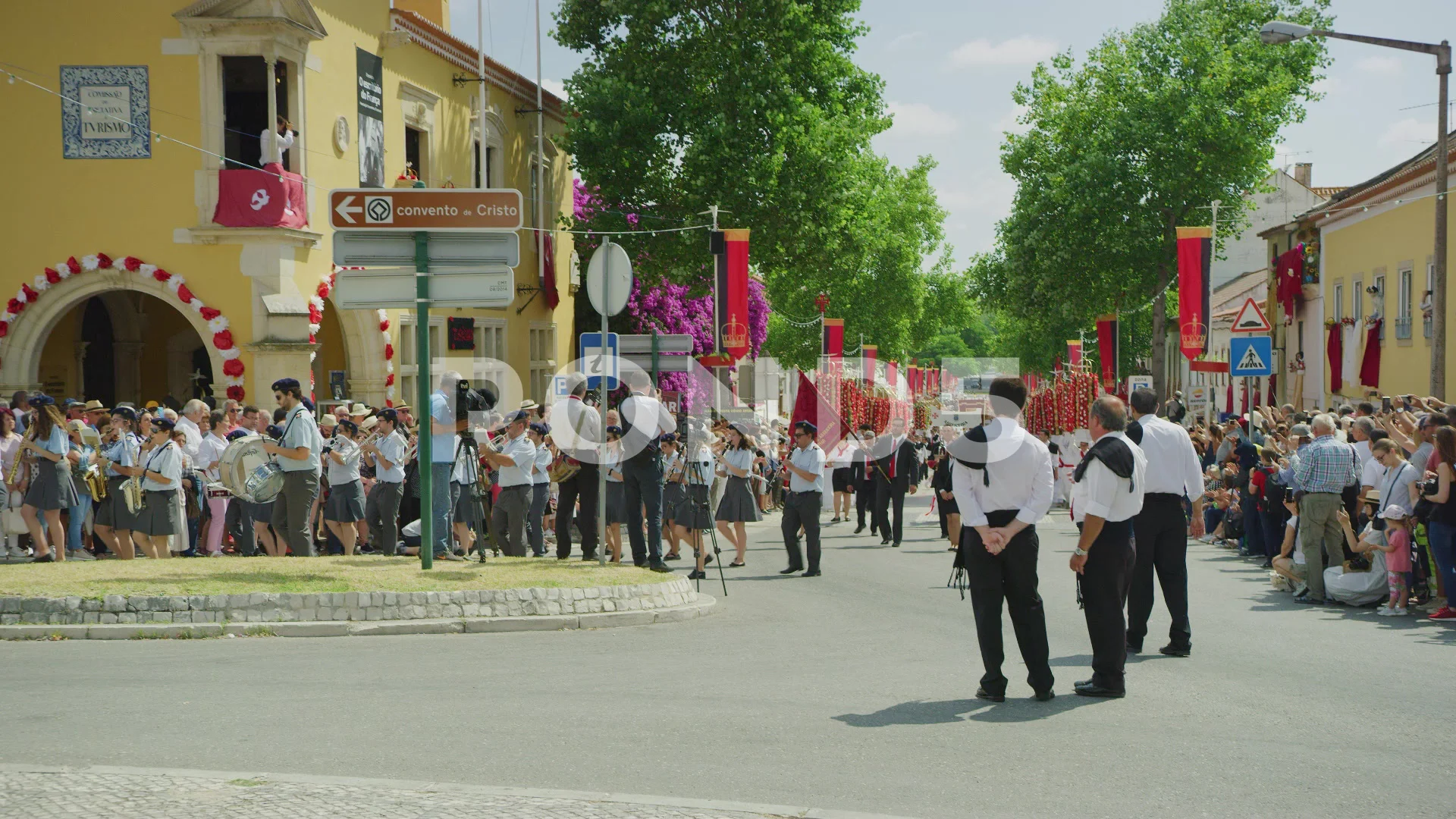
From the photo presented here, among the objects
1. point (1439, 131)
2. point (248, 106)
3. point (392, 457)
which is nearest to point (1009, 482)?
point (392, 457)

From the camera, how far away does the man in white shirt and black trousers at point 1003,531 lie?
7914mm

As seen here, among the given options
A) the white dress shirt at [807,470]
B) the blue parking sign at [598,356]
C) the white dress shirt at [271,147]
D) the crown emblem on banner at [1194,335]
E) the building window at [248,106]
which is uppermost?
the building window at [248,106]

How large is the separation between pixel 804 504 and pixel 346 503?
513 centimetres

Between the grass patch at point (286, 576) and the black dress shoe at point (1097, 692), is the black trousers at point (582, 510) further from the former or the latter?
the black dress shoe at point (1097, 692)

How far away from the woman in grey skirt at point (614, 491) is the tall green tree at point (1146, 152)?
33.9 m

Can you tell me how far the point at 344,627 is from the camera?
10.8 meters

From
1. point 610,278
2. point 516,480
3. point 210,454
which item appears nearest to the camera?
point 610,278

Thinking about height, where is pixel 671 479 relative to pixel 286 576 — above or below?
above

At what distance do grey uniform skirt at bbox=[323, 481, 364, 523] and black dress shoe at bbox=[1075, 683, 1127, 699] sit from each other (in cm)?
903

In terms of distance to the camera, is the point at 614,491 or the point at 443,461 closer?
the point at 443,461

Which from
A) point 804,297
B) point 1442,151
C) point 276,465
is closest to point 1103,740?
point 276,465

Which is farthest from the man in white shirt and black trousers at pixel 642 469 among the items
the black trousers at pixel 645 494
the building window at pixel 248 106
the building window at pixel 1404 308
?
the building window at pixel 1404 308

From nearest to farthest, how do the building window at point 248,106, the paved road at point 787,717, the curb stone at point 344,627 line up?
the paved road at point 787,717
the curb stone at point 344,627
the building window at point 248,106

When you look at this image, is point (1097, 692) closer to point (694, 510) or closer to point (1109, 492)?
point (1109, 492)
